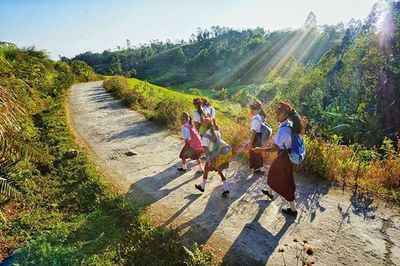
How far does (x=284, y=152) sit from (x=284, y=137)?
0.32m

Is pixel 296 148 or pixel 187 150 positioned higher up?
pixel 296 148

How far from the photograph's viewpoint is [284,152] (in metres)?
5.75

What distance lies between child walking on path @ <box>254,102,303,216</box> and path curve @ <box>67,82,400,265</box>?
476mm

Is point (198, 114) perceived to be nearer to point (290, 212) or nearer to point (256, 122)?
point (256, 122)

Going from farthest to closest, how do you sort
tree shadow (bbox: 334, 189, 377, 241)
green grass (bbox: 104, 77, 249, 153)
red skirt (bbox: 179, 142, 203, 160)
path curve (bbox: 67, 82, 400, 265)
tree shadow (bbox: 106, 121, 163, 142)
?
tree shadow (bbox: 106, 121, 163, 142), green grass (bbox: 104, 77, 249, 153), red skirt (bbox: 179, 142, 203, 160), tree shadow (bbox: 334, 189, 377, 241), path curve (bbox: 67, 82, 400, 265)

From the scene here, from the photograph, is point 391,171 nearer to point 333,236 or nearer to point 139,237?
point 333,236

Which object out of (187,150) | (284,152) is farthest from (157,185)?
(284,152)

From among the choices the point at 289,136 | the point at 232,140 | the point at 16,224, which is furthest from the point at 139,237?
the point at 232,140

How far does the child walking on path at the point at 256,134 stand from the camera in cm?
723

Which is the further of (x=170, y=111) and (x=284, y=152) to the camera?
(x=170, y=111)

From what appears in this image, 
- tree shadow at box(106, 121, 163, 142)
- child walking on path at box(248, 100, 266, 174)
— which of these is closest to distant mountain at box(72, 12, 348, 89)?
tree shadow at box(106, 121, 163, 142)

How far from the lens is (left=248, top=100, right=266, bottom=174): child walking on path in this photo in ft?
23.7

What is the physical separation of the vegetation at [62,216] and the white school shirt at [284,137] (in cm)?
214

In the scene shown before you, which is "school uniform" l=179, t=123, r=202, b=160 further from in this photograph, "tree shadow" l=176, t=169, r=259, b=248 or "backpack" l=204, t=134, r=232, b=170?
"backpack" l=204, t=134, r=232, b=170
